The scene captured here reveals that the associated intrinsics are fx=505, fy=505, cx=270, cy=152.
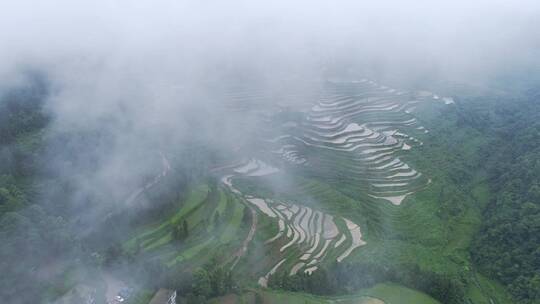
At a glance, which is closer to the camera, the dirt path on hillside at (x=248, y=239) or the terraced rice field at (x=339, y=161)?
the dirt path on hillside at (x=248, y=239)

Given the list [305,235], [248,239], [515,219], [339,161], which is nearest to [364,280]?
[305,235]

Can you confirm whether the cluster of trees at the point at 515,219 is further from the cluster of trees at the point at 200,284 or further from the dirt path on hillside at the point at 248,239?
the cluster of trees at the point at 200,284

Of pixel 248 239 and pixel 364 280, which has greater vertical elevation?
pixel 364 280

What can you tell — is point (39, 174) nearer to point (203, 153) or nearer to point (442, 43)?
point (203, 153)

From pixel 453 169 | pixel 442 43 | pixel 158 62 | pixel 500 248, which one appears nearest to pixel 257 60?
pixel 158 62

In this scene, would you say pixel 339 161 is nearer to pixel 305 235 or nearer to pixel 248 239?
pixel 305 235

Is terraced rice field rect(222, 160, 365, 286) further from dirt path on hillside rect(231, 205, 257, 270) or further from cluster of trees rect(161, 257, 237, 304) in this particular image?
cluster of trees rect(161, 257, 237, 304)

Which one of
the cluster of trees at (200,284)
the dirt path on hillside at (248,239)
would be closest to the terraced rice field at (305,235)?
the dirt path on hillside at (248,239)
